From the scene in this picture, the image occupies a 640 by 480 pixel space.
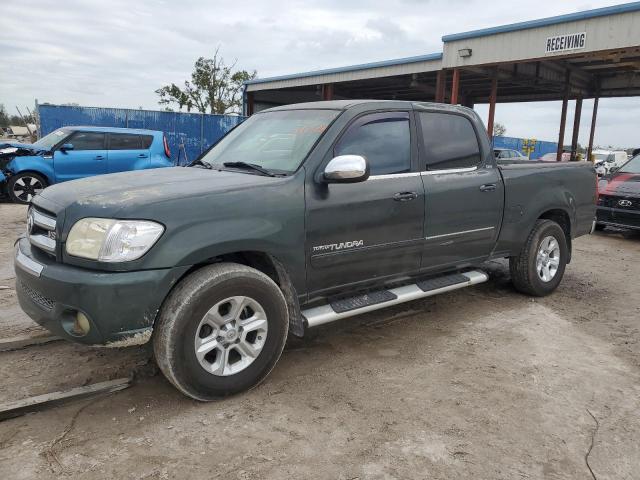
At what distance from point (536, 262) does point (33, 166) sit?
33.0 ft

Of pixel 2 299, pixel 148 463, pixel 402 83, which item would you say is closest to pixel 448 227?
pixel 148 463

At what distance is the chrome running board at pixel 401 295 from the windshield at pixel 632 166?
23.2 feet

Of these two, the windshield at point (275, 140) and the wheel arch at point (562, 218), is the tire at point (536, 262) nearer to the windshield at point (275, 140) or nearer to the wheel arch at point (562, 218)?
the wheel arch at point (562, 218)

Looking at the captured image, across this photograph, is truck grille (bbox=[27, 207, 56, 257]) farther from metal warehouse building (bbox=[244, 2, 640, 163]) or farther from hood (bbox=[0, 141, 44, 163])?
metal warehouse building (bbox=[244, 2, 640, 163])

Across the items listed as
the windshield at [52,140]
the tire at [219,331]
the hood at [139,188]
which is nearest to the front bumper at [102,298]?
the tire at [219,331]

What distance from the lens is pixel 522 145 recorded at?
32969 mm

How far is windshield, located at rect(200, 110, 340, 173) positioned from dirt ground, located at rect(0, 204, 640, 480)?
1.47 m

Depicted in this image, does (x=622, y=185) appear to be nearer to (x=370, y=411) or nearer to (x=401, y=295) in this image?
(x=401, y=295)

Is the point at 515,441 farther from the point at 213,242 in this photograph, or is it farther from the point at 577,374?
the point at 213,242

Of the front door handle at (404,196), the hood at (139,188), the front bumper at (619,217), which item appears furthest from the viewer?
the front bumper at (619,217)

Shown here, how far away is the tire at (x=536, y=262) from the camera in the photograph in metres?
5.17

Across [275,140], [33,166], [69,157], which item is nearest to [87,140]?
[69,157]

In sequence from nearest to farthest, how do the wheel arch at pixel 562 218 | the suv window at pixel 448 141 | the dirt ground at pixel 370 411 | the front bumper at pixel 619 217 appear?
the dirt ground at pixel 370 411
the suv window at pixel 448 141
the wheel arch at pixel 562 218
the front bumper at pixel 619 217

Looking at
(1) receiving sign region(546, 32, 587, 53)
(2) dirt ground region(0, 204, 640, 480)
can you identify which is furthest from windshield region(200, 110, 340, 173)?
(1) receiving sign region(546, 32, 587, 53)
